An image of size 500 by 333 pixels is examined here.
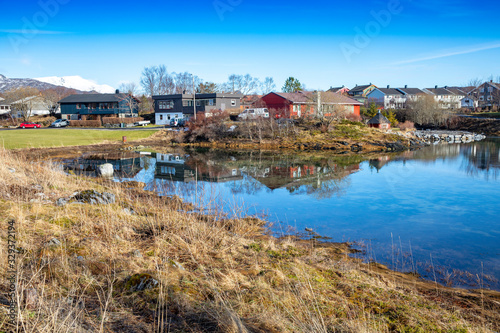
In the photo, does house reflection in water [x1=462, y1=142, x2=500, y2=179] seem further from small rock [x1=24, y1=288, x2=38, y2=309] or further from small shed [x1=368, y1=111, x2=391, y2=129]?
small rock [x1=24, y1=288, x2=38, y2=309]

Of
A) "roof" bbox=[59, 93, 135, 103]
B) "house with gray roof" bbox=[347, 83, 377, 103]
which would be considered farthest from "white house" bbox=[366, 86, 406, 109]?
"roof" bbox=[59, 93, 135, 103]

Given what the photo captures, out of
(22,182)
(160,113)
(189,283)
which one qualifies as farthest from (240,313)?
(160,113)

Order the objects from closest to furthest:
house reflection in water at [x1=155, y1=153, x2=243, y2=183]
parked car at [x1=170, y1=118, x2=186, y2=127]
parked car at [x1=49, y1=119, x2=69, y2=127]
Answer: house reflection in water at [x1=155, y1=153, x2=243, y2=183] → parked car at [x1=170, y1=118, x2=186, y2=127] → parked car at [x1=49, y1=119, x2=69, y2=127]

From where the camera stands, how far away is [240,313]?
5195 mm

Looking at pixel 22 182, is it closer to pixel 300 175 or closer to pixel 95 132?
pixel 300 175

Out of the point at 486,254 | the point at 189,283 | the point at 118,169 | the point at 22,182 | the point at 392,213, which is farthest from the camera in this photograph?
the point at 118,169

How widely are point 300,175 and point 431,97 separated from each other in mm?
48954

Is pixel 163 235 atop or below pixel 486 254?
atop

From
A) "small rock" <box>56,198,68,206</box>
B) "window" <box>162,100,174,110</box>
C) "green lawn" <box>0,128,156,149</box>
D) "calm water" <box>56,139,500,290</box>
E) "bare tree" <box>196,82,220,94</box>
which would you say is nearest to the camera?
"calm water" <box>56,139,500,290</box>

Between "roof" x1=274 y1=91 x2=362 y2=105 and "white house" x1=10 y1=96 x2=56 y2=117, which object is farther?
"white house" x1=10 y1=96 x2=56 y2=117

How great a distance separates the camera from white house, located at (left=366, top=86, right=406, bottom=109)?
292ft

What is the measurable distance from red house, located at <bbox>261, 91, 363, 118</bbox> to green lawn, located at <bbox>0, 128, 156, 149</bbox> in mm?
17775

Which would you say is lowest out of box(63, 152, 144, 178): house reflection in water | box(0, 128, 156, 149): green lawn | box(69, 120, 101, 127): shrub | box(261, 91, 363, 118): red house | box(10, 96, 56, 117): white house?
box(63, 152, 144, 178): house reflection in water

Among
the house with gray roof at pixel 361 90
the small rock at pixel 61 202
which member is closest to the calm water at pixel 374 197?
the small rock at pixel 61 202
